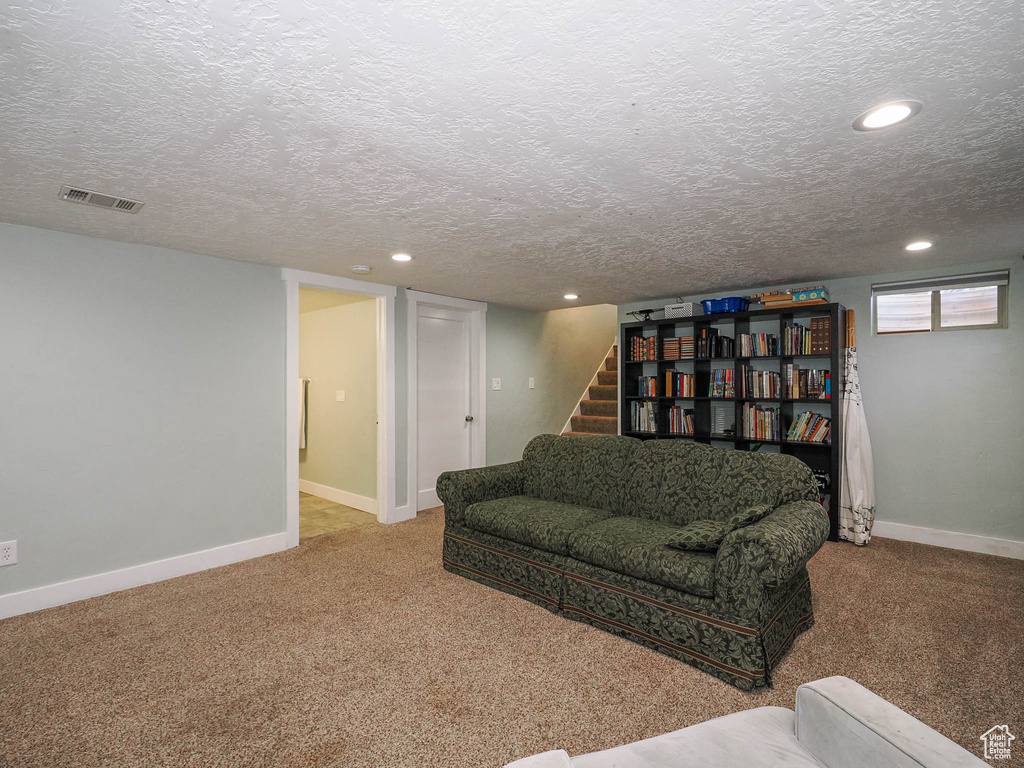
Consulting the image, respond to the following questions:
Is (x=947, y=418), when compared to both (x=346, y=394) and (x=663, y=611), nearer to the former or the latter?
(x=663, y=611)

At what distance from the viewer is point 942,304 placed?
4.01 meters

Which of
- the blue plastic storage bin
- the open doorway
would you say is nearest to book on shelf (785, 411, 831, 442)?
the blue plastic storage bin

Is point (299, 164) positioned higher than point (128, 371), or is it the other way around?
point (299, 164)

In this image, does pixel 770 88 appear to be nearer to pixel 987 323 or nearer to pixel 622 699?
pixel 622 699

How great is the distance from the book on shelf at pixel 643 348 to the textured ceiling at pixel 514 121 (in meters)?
2.14

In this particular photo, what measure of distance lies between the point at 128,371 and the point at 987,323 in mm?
5927

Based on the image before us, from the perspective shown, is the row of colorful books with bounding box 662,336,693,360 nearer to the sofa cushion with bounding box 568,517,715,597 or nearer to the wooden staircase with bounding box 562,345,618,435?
the wooden staircase with bounding box 562,345,618,435

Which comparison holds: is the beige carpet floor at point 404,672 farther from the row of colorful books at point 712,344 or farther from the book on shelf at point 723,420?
the row of colorful books at point 712,344

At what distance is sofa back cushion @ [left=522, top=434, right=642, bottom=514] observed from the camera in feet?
11.0

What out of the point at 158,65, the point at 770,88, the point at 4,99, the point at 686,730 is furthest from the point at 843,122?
the point at 4,99

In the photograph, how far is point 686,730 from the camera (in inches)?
47.6

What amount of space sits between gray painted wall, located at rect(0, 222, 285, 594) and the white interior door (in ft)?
4.79

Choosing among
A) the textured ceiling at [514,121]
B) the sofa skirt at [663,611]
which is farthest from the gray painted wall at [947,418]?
the sofa skirt at [663,611]

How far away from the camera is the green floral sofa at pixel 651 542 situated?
2178mm
